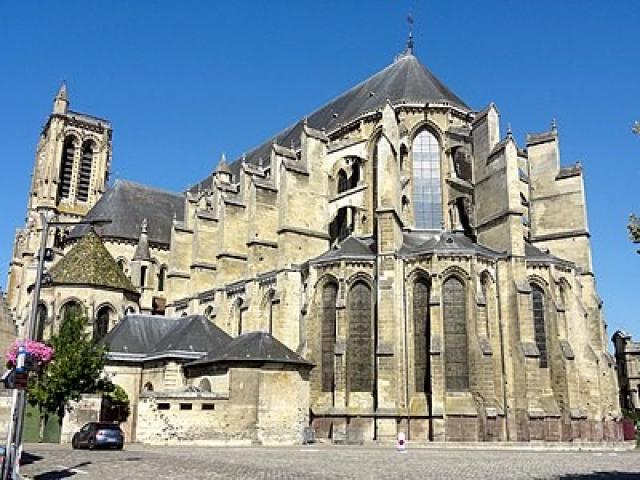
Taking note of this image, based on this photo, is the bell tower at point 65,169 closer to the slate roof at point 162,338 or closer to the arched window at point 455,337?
the slate roof at point 162,338

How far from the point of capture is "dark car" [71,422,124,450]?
1867cm

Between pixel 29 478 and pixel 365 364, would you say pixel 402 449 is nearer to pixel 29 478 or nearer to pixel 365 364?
pixel 365 364

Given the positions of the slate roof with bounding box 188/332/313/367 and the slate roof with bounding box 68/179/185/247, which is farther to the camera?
the slate roof with bounding box 68/179/185/247

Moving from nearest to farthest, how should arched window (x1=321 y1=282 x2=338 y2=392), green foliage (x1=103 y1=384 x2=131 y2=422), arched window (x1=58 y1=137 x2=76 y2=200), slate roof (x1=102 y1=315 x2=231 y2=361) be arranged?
1. green foliage (x1=103 y1=384 x2=131 y2=422)
2. arched window (x1=321 y1=282 x2=338 y2=392)
3. slate roof (x1=102 y1=315 x2=231 y2=361)
4. arched window (x1=58 y1=137 x2=76 y2=200)

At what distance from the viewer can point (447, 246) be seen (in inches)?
1029

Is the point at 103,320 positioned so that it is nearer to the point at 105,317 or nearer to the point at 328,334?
the point at 105,317

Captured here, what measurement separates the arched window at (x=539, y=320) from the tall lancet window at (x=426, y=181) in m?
6.45

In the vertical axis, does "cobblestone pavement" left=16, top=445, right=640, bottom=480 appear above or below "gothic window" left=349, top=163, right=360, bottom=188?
below

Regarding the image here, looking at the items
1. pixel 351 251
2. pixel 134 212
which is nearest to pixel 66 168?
pixel 134 212

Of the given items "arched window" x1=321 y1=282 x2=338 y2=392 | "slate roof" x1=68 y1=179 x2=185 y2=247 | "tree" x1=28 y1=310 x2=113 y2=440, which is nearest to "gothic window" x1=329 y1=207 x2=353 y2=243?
"arched window" x1=321 y1=282 x2=338 y2=392

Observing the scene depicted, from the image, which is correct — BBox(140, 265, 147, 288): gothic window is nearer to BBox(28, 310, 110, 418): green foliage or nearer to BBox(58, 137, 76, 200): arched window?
BBox(28, 310, 110, 418): green foliage

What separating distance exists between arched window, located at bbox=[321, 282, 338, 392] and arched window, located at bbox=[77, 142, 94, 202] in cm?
3374

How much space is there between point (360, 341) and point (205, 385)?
21.1 ft

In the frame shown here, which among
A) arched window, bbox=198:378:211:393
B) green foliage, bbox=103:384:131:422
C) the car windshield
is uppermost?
arched window, bbox=198:378:211:393
